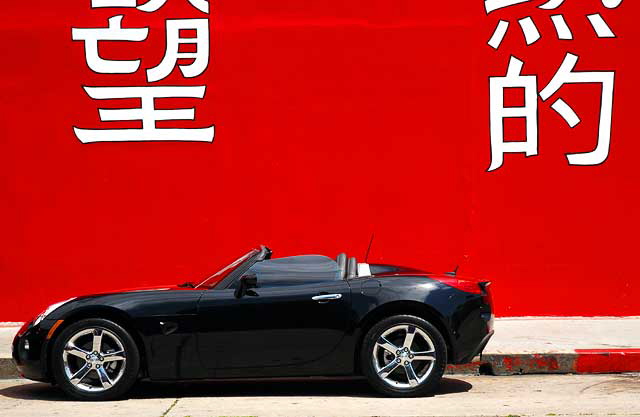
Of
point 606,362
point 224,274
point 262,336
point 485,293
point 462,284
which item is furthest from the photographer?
point 606,362

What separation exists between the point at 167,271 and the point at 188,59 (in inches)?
89.6

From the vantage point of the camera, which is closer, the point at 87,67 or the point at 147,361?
the point at 147,361

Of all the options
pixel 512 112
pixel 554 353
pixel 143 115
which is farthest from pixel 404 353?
pixel 143 115

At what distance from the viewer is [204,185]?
445 inches

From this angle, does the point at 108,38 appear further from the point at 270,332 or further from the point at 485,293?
the point at 485,293

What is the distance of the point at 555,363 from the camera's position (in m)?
8.73

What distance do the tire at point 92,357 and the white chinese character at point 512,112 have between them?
524 cm

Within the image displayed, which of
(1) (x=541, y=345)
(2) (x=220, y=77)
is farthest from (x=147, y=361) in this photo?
(2) (x=220, y=77)

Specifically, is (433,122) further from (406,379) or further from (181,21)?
(406,379)

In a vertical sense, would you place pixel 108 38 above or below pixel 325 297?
above

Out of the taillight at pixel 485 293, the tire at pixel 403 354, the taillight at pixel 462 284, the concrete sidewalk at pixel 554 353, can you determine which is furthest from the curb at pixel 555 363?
the tire at pixel 403 354

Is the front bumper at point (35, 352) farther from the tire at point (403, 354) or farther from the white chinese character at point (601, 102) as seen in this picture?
the white chinese character at point (601, 102)

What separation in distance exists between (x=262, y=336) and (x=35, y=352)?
5.40 feet

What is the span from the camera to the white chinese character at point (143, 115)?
11188 mm
